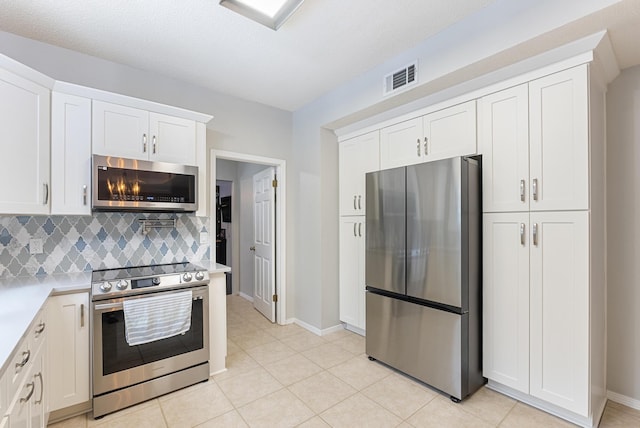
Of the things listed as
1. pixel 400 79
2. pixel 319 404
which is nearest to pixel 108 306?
pixel 319 404

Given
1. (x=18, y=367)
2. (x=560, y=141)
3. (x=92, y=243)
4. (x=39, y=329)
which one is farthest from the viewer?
(x=92, y=243)

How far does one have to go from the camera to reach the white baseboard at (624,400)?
211cm

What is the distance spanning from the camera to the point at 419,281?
7.82 ft

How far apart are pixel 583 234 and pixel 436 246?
86 centimetres

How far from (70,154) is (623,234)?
4108 mm

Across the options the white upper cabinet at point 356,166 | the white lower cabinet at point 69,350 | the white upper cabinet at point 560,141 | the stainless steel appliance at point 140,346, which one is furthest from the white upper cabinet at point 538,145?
the white lower cabinet at point 69,350

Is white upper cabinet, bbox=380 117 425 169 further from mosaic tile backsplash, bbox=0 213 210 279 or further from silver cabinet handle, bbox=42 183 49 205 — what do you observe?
silver cabinet handle, bbox=42 183 49 205

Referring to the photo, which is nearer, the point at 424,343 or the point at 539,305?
the point at 539,305

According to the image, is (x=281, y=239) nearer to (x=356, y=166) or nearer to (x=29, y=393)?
(x=356, y=166)

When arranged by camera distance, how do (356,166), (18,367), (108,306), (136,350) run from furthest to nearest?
(356,166)
(136,350)
(108,306)
(18,367)

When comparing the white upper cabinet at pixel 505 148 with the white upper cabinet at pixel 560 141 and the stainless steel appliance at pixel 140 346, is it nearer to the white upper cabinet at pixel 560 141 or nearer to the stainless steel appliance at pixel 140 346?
the white upper cabinet at pixel 560 141

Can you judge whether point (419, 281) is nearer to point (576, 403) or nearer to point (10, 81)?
point (576, 403)

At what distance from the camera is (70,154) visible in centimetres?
223

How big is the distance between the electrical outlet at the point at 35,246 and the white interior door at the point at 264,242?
2196mm
